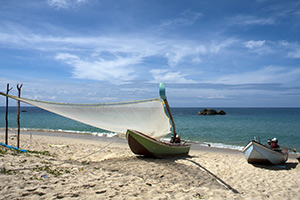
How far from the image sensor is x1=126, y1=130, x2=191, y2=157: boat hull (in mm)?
9045

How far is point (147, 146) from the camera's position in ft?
30.5

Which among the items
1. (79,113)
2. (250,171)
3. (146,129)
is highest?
(79,113)

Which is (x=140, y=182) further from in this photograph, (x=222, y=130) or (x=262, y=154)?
(x=222, y=130)

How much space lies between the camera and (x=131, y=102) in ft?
28.4

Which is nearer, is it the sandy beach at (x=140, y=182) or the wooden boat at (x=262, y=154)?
the sandy beach at (x=140, y=182)

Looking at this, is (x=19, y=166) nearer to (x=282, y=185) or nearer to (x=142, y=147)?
(x=142, y=147)

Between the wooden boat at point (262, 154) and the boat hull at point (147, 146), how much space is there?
11.1 ft

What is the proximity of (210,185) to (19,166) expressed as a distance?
5752mm

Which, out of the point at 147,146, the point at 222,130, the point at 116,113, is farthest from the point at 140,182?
the point at 222,130

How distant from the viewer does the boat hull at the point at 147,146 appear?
9045 millimetres

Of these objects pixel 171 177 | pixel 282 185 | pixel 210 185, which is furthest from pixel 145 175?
pixel 282 185

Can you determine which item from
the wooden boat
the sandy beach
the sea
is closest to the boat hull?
the sandy beach

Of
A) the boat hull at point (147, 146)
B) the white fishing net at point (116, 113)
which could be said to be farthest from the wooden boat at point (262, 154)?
the white fishing net at point (116, 113)

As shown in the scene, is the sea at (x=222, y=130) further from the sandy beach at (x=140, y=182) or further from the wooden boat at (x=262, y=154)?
the sandy beach at (x=140, y=182)
